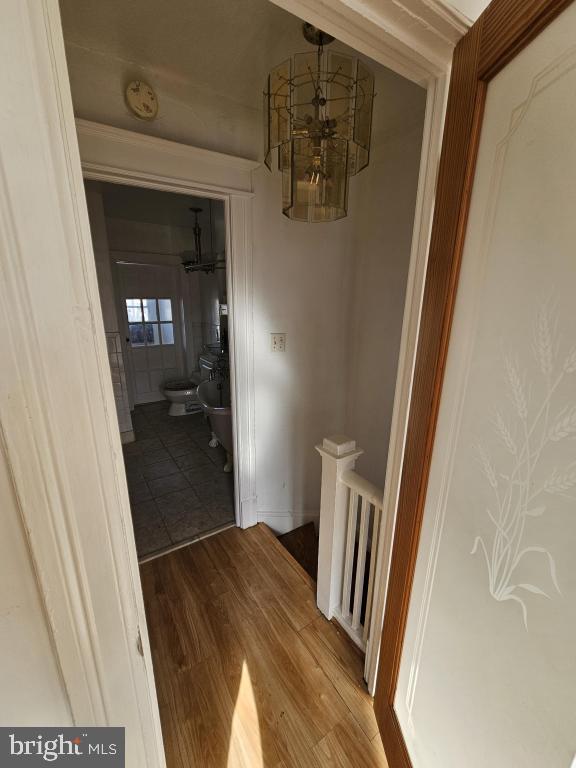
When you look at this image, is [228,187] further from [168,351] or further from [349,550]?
[168,351]

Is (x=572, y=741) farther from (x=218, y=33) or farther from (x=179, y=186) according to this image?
(x=218, y=33)

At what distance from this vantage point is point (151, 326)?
4.40 meters

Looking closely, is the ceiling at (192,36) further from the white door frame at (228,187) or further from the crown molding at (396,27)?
the crown molding at (396,27)

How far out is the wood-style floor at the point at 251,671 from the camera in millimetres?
1100

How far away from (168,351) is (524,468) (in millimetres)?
4638

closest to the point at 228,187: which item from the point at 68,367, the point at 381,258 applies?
the point at 381,258

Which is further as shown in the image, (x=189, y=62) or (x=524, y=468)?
(x=189, y=62)

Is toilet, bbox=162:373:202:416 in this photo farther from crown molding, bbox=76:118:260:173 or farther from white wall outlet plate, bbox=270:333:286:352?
crown molding, bbox=76:118:260:173

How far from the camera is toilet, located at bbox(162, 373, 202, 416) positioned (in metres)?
4.11

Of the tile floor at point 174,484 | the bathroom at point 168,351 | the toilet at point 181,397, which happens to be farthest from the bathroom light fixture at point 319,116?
the toilet at point 181,397

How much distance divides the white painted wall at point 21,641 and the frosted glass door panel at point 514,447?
2.57ft

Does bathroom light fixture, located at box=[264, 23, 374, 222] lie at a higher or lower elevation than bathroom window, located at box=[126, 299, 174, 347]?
higher

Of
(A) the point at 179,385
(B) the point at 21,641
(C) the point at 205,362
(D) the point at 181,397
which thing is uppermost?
(B) the point at 21,641

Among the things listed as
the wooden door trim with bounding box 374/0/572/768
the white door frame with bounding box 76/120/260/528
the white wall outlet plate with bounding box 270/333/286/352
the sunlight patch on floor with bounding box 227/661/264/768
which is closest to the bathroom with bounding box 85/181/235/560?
the white door frame with bounding box 76/120/260/528
